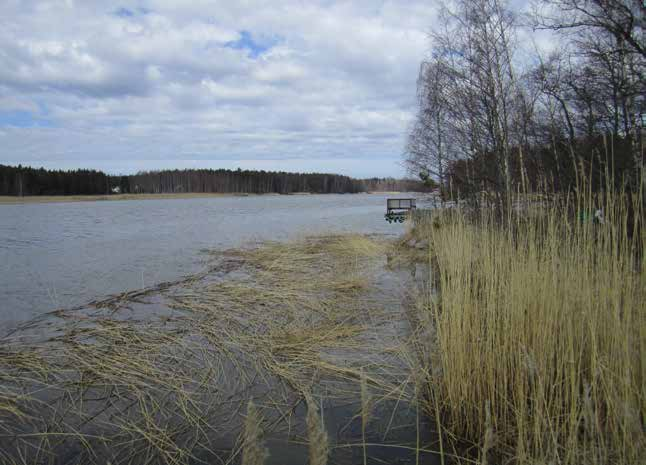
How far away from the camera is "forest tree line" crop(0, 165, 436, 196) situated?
7494cm

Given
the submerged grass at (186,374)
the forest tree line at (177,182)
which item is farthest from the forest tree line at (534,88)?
the forest tree line at (177,182)

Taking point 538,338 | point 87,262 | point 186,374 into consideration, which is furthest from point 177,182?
point 538,338

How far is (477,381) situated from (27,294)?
825cm

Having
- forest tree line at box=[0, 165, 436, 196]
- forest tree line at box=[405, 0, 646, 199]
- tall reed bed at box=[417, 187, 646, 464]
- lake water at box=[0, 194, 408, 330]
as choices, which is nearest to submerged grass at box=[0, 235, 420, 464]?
tall reed bed at box=[417, 187, 646, 464]

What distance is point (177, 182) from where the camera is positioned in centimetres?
10925

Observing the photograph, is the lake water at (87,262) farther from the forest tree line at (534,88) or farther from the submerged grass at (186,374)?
the forest tree line at (534,88)

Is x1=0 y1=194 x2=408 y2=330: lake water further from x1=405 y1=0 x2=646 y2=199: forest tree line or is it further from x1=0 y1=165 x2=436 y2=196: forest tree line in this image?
x1=0 y1=165 x2=436 y2=196: forest tree line

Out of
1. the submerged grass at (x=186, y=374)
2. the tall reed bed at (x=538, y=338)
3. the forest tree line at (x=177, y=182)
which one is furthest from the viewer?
the forest tree line at (x=177, y=182)

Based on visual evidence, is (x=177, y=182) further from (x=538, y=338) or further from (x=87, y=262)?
(x=538, y=338)

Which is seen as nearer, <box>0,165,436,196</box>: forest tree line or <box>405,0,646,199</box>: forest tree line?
<box>405,0,646,199</box>: forest tree line

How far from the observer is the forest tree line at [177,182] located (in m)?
74.9

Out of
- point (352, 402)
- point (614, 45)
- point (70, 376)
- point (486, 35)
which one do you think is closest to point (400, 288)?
point (352, 402)

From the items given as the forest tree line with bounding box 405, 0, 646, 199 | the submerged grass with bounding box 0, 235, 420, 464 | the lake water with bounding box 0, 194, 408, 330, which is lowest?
the submerged grass with bounding box 0, 235, 420, 464

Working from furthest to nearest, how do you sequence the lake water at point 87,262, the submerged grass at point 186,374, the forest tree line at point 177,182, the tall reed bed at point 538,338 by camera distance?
the forest tree line at point 177,182, the lake water at point 87,262, the submerged grass at point 186,374, the tall reed bed at point 538,338
